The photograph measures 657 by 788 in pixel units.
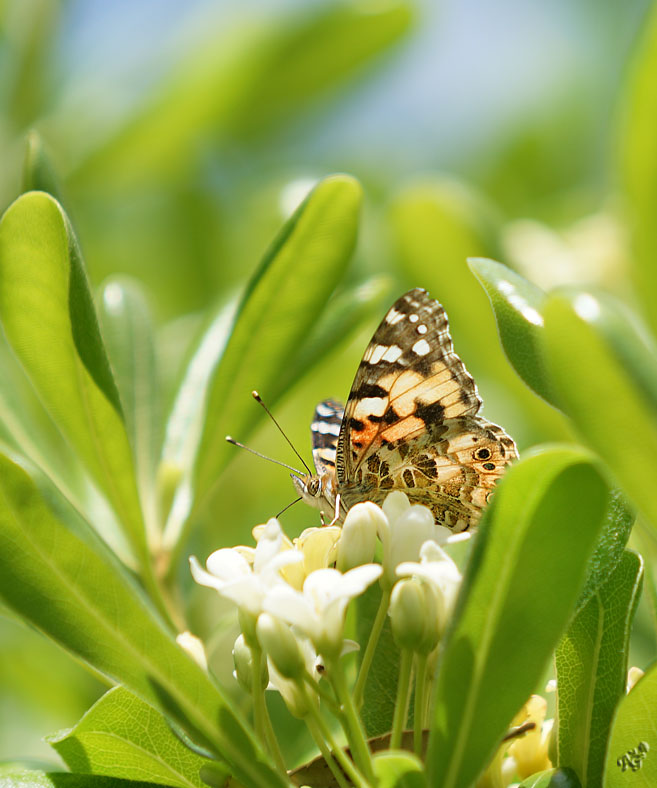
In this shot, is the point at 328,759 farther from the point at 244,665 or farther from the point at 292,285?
the point at 292,285

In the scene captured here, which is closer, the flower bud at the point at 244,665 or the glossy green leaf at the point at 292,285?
the flower bud at the point at 244,665

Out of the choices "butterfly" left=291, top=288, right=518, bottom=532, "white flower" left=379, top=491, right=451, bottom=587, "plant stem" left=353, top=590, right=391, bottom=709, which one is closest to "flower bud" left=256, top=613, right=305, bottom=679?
"plant stem" left=353, top=590, right=391, bottom=709

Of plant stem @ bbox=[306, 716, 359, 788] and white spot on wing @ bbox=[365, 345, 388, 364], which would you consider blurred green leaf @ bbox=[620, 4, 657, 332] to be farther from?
plant stem @ bbox=[306, 716, 359, 788]

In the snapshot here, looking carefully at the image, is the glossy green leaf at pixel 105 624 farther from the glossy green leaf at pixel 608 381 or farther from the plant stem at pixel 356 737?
the glossy green leaf at pixel 608 381

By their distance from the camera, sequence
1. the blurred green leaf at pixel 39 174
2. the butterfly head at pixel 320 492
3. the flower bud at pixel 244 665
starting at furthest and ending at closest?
1. the butterfly head at pixel 320 492
2. the blurred green leaf at pixel 39 174
3. the flower bud at pixel 244 665

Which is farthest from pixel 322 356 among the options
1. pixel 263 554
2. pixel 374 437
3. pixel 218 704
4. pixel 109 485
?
pixel 218 704

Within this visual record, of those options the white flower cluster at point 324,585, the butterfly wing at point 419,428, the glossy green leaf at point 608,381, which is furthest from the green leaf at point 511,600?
the butterfly wing at point 419,428
